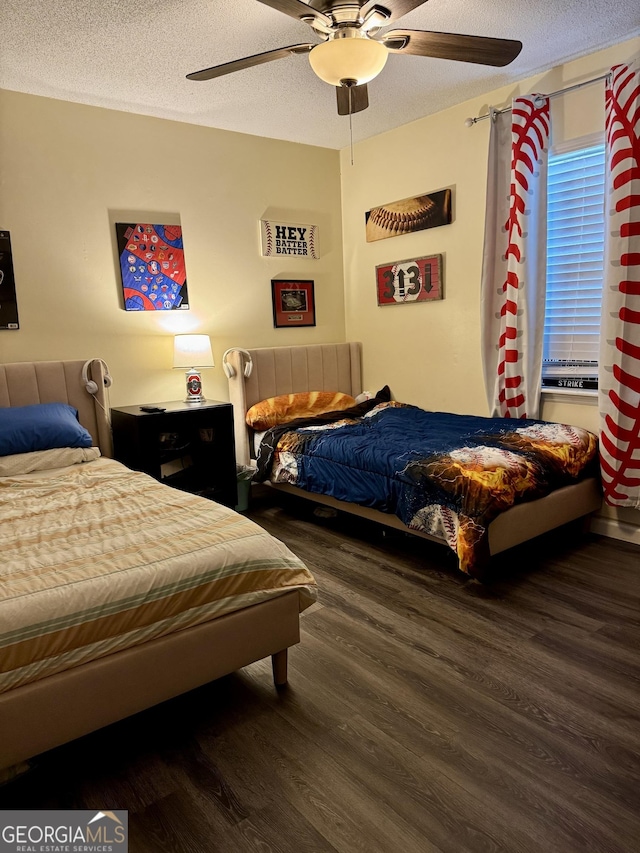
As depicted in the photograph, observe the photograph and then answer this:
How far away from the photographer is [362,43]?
2107 millimetres

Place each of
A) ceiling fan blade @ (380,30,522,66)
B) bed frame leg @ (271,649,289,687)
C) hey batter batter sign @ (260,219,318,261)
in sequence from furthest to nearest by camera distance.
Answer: hey batter batter sign @ (260,219,318,261) → ceiling fan blade @ (380,30,522,66) → bed frame leg @ (271,649,289,687)

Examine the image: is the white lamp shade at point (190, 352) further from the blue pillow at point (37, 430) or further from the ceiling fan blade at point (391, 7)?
the ceiling fan blade at point (391, 7)

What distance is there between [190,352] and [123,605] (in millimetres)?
2425

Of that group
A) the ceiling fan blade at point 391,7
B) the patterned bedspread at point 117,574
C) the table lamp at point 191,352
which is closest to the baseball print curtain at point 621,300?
the ceiling fan blade at point 391,7

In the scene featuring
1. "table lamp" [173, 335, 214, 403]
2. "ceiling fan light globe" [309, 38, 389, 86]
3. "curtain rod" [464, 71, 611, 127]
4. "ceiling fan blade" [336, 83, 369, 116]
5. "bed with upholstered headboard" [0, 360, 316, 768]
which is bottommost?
"bed with upholstered headboard" [0, 360, 316, 768]

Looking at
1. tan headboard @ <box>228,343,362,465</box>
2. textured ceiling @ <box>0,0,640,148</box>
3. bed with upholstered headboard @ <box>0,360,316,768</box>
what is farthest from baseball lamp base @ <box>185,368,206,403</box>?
textured ceiling @ <box>0,0,640,148</box>

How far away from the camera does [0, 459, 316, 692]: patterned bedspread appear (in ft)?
5.02

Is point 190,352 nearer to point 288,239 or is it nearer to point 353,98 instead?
point 288,239

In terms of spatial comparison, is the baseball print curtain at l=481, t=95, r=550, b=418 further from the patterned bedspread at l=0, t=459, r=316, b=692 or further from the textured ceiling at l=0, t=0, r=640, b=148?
the patterned bedspread at l=0, t=459, r=316, b=692

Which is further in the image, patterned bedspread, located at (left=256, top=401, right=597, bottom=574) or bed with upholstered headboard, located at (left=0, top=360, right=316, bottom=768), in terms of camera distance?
patterned bedspread, located at (left=256, top=401, right=597, bottom=574)

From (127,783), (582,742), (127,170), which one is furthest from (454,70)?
(127,783)

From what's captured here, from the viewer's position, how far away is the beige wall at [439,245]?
342 cm

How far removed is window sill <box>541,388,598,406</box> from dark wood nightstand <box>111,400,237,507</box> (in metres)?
2.08

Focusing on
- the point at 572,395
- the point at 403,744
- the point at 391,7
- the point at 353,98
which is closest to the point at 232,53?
the point at 353,98
